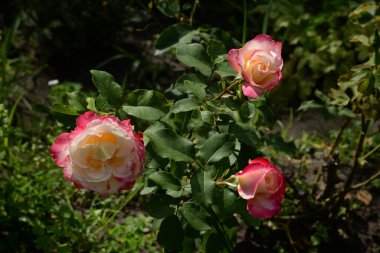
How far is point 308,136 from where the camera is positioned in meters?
2.92

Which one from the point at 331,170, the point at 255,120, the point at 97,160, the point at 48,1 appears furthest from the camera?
the point at 48,1

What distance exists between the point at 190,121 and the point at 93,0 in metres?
2.27

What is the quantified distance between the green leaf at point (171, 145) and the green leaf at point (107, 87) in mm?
141

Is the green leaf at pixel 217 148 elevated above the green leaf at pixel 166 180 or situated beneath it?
elevated above

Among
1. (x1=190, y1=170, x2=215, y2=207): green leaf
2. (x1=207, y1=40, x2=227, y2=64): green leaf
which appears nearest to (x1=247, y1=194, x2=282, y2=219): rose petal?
(x1=190, y1=170, x2=215, y2=207): green leaf

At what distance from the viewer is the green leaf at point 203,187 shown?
48.1 inches

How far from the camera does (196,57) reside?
1.42 metres

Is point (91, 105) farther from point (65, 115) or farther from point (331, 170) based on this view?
point (331, 170)

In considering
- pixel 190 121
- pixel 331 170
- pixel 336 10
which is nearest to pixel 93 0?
pixel 336 10

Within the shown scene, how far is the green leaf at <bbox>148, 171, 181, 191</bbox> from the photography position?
1.30 m

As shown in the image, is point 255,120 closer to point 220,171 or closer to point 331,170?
point 331,170

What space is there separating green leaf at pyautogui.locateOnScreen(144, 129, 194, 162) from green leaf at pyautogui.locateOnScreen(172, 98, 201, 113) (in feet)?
0.23

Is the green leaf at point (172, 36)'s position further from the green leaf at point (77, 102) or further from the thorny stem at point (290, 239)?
the thorny stem at point (290, 239)

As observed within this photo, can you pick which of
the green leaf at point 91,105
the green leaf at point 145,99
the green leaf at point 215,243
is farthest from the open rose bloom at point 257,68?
the green leaf at point 215,243
